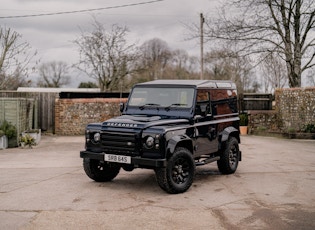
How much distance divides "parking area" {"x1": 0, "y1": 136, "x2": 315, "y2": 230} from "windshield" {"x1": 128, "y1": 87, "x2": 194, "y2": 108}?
156 centimetres

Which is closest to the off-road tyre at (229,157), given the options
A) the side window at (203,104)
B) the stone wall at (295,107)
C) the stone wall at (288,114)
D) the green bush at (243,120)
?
the side window at (203,104)

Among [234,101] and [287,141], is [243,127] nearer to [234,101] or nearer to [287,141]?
[287,141]

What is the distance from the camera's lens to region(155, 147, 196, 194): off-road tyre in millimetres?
7102

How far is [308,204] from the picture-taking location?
679 cm

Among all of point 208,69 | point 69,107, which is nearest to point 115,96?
point 69,107

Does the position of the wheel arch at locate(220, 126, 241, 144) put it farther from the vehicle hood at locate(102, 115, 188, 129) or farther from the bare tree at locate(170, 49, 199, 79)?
the bare tree at locate(170, 49, 199, 79)

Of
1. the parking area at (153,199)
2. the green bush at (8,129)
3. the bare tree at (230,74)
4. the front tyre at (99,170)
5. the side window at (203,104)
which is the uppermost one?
the bare tree at (230,74)

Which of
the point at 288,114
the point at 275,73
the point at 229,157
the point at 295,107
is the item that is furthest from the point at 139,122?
the point at 275,73

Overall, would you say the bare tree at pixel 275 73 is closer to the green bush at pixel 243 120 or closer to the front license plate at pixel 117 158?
the green bush at pixel 243 120

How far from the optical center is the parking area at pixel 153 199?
5.74m

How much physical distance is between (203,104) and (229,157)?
59.9 inches

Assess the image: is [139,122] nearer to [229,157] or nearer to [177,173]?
[177,173]

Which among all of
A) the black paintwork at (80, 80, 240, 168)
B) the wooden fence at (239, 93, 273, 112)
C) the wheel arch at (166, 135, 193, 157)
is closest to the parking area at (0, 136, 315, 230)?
the black paintwork at (80, 80, 240, 168)

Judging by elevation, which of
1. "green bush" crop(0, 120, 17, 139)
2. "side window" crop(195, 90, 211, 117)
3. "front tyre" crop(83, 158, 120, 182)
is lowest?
"front tyre" crop(83, 158, 120, 182)
